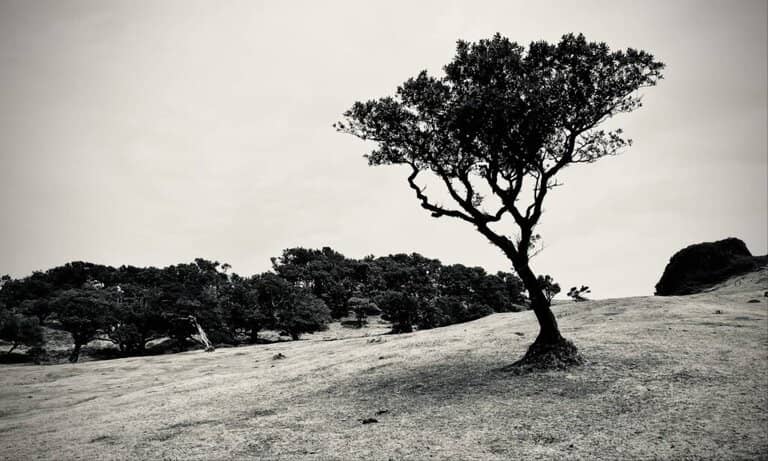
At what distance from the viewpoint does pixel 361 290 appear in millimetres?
123500

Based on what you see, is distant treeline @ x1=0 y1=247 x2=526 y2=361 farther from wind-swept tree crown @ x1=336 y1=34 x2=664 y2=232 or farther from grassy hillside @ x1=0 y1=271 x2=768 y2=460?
wind-swept tree crown @ x1=336 y1=34 x2=664 y2=232

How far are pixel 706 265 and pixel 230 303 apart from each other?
77134mm

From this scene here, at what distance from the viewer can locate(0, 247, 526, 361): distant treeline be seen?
59.9m

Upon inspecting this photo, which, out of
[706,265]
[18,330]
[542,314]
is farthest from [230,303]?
[706,265]

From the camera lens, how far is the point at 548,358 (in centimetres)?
1628

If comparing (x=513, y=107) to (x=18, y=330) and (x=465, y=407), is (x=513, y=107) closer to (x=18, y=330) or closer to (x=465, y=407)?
(x=465, y=407)

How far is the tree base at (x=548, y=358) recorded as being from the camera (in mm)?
15953

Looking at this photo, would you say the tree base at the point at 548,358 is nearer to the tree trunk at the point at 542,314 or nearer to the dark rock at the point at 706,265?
the tree trunk at the point at 542,314

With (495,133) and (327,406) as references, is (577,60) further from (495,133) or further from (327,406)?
(327,406)

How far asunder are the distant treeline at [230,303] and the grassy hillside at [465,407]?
38.6 metres

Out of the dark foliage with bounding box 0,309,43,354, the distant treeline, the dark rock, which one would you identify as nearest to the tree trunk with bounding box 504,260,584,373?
the dark rock

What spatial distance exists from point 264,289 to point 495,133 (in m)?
66.8

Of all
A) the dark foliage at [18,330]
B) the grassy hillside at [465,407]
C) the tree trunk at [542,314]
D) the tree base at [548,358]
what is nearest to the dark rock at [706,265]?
the grassy hillside at [465,407]

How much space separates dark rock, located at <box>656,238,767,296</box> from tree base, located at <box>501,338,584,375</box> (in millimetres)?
42653
